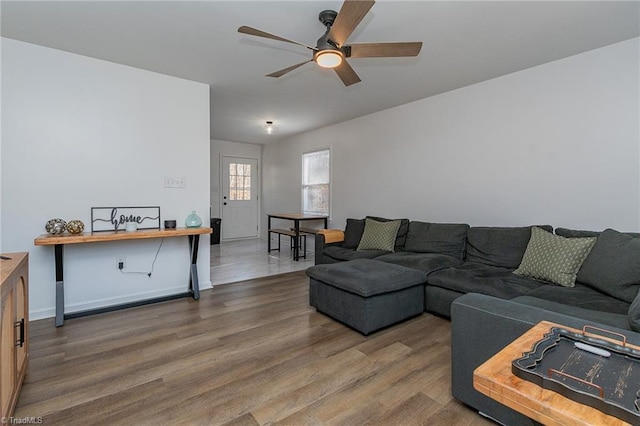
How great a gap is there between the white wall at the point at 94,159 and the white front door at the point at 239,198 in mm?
4106

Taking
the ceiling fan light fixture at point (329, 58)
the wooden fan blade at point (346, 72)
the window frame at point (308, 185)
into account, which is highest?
the wooden fan blade at point (346, 72)

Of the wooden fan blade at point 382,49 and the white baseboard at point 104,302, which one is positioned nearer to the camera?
the wooden fan blade at point 382,49

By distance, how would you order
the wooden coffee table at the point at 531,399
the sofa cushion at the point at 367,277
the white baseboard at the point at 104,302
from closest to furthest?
the wooden coffee table at the point at 531,399, the sofa cushion at the point at 367,277, the white baseboard at the point at 104,302

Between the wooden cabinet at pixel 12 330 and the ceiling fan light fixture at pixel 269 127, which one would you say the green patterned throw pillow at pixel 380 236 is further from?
the wooden cabinet at pixel 12 330

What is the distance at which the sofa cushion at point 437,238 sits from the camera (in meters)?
3.58

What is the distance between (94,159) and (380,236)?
337 centimetres

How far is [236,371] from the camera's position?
82.2 inches

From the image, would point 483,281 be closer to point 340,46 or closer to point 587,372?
point 587,372

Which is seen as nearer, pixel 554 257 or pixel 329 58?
pixel 329 58

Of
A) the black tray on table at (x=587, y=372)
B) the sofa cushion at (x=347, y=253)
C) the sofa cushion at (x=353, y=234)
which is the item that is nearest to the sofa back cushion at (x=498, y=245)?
the sofa cushion at (x=347, y=253)

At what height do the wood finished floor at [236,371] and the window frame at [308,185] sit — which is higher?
the window frame at [308,185]

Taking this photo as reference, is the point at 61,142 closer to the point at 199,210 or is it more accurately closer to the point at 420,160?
the point at 199,210

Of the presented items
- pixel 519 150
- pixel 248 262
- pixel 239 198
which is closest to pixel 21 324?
pixel 248 262

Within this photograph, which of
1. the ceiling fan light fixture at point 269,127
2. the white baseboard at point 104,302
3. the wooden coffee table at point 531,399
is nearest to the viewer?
the wooden coffee table at point 531,399
